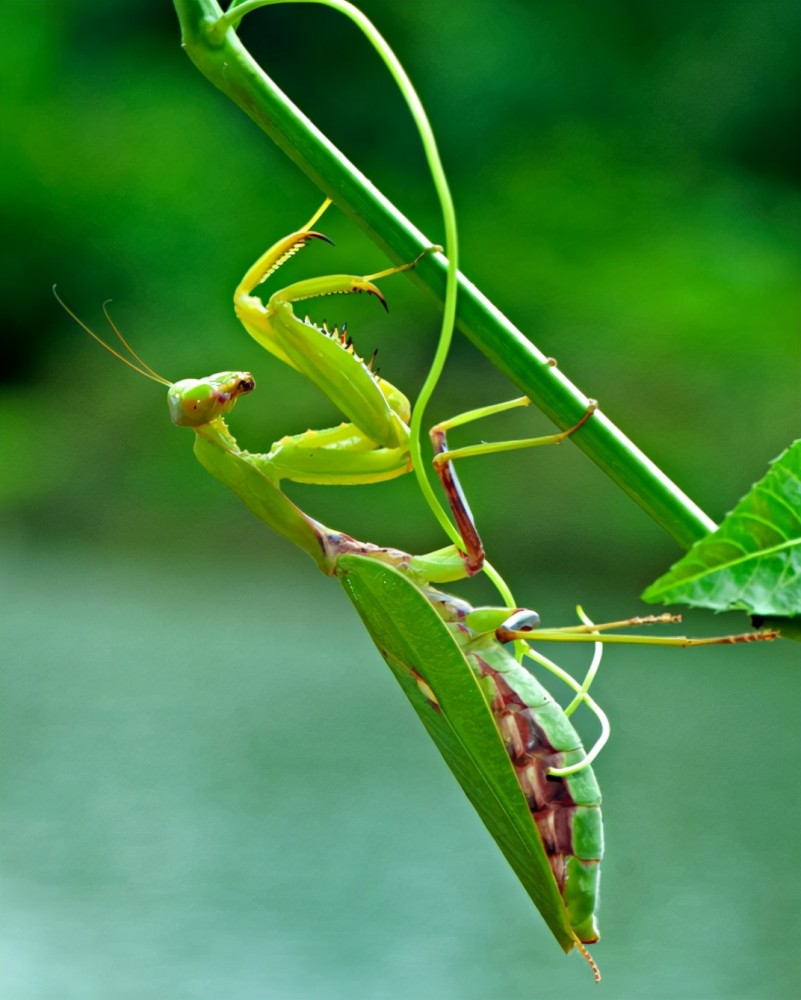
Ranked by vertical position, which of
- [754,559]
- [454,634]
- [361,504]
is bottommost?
[754,559]

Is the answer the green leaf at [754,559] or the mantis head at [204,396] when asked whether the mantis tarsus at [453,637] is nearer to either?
the mantis head at [204,396]

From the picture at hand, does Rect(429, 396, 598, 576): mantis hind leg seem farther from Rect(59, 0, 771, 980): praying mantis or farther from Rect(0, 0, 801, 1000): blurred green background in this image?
Rect(0, 0, 801, 1000): blurred green background

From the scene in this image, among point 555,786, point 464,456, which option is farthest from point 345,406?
point 555,786

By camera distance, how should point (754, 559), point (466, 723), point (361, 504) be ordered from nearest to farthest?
point (754, 559)
point (466, 723)
point (361, 504)

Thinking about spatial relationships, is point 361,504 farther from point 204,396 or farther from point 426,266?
point 426,266

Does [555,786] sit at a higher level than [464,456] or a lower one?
lower

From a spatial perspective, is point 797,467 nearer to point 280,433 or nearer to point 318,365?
point 318,365

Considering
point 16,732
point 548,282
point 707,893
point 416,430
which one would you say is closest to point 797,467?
point 416,430
